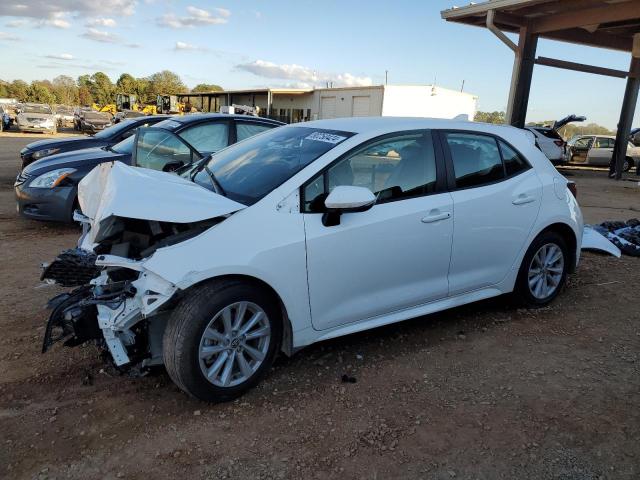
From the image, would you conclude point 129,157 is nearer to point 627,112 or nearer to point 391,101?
point 627,112

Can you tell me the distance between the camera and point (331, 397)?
3145 mm

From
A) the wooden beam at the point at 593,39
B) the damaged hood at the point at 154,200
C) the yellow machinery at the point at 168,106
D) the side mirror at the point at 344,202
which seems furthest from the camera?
the yellow machinery at the point at 168,106

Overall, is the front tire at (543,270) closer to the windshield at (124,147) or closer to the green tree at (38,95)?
the windshield at (124,147)

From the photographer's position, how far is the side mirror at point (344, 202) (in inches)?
121

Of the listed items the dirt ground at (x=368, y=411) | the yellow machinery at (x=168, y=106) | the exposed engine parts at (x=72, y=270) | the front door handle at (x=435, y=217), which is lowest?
the dirt ground at (x=368, y=411)

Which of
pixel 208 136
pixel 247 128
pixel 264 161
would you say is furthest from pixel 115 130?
pixel 264 161

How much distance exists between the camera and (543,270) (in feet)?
14.8

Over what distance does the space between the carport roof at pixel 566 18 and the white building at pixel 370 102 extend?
12.1 meters

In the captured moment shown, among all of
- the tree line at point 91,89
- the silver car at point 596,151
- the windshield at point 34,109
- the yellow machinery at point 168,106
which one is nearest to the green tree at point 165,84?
the tree line at point 91,89

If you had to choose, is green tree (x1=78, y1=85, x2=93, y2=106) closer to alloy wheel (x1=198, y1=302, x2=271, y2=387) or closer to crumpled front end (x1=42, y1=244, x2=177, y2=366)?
crumpled front end (x1=42, y1=244, x2=177, y2=366)

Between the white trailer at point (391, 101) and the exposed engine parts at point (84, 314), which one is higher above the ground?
the white trailer at point (391, 101)

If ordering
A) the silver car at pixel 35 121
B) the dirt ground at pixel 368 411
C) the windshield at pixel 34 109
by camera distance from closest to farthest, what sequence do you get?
the dirt ground at pixel 368 411
the silver car at pixel 35 121
the windshield at pixel 34 109

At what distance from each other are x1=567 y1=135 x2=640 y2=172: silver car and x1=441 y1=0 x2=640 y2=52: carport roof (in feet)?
21.4

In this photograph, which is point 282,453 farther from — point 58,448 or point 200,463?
point 58,448
